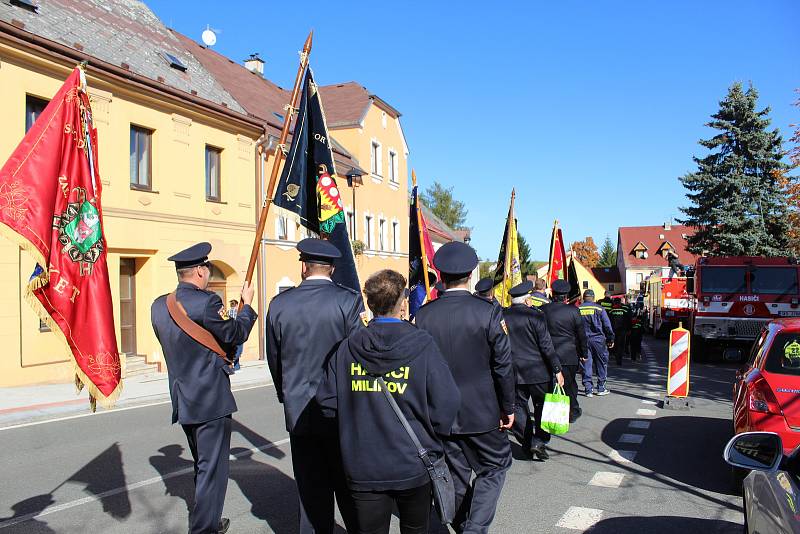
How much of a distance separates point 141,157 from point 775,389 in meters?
15.8

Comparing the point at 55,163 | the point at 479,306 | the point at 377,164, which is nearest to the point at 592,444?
the point at 479,306

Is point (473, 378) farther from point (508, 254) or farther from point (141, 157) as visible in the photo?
point (141, 157)

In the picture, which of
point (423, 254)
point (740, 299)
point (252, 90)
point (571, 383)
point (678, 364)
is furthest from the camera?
point (252, 90)

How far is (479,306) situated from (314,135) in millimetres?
2900

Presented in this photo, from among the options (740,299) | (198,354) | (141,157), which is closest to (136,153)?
(141,157)

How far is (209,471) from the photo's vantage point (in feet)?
15.1

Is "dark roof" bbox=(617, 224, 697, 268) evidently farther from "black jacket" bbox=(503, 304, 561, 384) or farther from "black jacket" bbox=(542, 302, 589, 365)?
"black jacket" bbox=(503, 304, 561, 384)

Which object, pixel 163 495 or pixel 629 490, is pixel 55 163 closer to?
pixel 163 495

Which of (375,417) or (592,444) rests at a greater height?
(375,417)

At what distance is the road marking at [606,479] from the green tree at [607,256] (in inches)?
3653

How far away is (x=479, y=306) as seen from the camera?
454cm

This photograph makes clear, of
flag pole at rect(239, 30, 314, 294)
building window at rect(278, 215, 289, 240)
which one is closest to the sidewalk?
flag pole at rect(239, 30, 314, 294)

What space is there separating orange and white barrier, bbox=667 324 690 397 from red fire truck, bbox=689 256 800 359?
355 inches

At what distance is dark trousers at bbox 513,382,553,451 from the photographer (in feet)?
23.9
